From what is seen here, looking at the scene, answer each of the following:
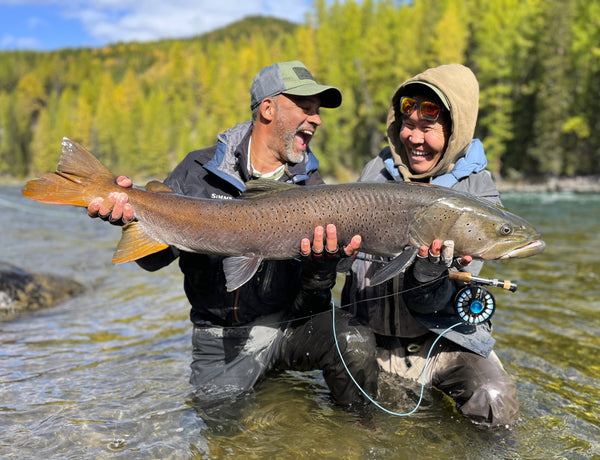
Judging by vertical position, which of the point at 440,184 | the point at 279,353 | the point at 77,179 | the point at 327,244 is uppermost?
the point at 77,179

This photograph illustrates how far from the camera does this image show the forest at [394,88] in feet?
136

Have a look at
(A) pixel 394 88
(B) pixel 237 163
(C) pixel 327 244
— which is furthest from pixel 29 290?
(A) pixel 394 88

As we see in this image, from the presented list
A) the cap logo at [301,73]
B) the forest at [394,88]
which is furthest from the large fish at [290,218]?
the forest at [394,88]

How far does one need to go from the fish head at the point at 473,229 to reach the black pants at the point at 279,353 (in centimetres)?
97

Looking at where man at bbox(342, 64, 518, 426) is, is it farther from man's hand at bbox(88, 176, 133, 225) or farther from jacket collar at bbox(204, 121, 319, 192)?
man's hand at bbox(88, 176, 133, 225)

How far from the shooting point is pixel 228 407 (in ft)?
12.4

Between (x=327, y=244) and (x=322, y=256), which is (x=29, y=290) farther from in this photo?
(x=327, y=244)

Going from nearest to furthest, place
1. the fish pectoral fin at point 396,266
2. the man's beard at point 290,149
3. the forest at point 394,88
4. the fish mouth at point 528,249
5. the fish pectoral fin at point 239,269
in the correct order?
the fish pectoral fin at point 396,266 < the fish mouth at point 528,249 < the fish pectoral fin at point 239,269 < the man's beard at point 290,149 < the forest at point 394,88

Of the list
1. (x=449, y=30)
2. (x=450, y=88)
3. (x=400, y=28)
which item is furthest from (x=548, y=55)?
(x=450, y=88)

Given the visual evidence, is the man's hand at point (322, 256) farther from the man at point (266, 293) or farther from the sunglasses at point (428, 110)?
the sunglasses at point (428, 110)

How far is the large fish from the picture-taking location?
318 centimetres

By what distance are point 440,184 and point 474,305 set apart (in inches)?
34.8

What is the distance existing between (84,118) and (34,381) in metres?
101

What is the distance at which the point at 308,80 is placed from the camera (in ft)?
12.9
